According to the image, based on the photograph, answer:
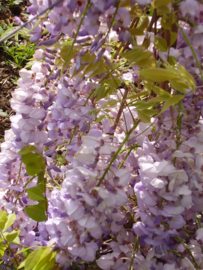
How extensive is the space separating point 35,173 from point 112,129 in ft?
0.81

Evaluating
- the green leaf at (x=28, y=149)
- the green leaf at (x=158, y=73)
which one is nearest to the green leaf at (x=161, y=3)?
the green leaf at (x=158, y=73)

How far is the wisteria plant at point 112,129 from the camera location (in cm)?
60

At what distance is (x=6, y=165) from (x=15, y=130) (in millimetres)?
198

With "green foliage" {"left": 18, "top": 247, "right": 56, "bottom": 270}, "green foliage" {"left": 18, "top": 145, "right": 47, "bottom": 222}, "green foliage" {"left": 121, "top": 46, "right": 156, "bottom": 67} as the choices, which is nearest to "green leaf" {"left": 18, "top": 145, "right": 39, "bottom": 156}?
"green foliage" {"left": 18, "top": 145, "right": 47, "bottom": 222}

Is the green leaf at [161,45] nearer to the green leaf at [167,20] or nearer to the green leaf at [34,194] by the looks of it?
the green leaf at [167,20]

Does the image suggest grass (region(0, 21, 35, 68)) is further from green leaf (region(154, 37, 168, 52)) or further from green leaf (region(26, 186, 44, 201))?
green leaf (region(154, 37, 168, 52))

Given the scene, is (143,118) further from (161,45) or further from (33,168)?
(33,168)

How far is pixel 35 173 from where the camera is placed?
0.80m

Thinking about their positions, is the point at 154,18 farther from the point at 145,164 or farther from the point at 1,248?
the point at 1,248

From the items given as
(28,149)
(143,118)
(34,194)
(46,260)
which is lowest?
(46,260)

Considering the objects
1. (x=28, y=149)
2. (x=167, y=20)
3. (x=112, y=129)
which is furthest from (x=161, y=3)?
(x=28, y=149)

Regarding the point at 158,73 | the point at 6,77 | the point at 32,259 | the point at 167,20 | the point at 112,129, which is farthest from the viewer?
the point at 6,77

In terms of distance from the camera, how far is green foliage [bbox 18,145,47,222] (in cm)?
78

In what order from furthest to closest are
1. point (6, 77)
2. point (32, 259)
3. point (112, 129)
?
point (6, 77) < point (112, 129) < point (32, 259)
